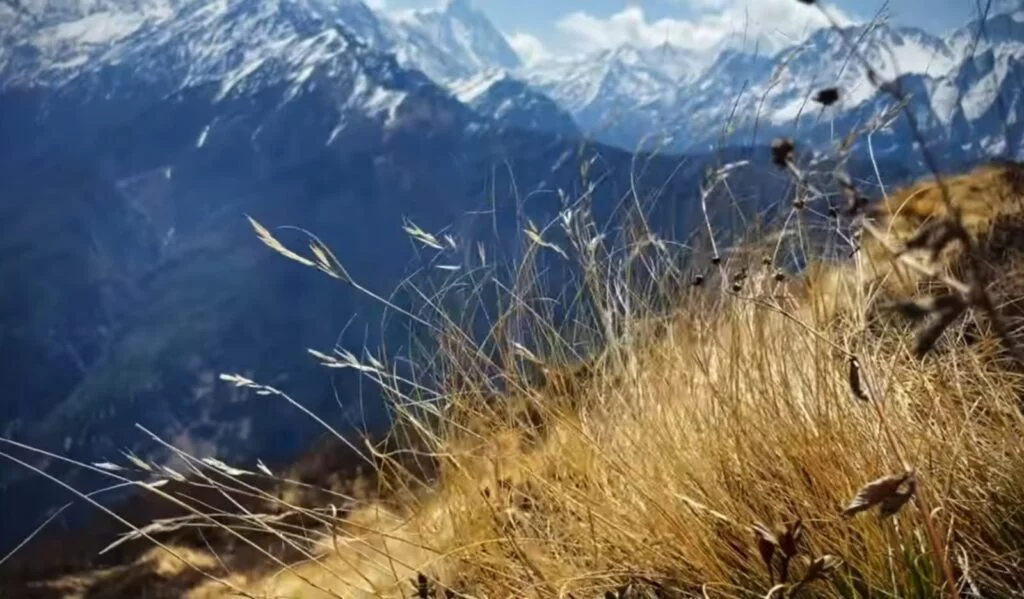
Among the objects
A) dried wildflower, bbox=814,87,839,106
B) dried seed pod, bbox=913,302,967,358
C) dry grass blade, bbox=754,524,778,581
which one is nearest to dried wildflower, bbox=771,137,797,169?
dried wildflower, bbox=814,87,839,106

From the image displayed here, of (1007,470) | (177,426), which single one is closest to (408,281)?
(1007,470)

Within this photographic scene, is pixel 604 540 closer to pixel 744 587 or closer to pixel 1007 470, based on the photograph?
pixel 744 587

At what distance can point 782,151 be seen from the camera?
777 millimetres

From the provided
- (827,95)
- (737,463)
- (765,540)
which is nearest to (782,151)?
(827,95)

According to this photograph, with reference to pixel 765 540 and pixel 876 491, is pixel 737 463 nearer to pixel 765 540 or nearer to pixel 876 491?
pixel 765 540

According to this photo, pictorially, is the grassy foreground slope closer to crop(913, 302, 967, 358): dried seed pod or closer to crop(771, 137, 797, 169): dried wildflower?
crop(913, 302, 967, 358): dried seed pod

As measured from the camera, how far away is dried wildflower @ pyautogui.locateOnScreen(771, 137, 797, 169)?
766 millimetres

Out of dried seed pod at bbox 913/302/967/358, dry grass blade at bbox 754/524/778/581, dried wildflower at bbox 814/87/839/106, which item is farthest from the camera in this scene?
dry grass blade at bbox 754/524/778/581

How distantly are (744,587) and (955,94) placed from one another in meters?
1.19

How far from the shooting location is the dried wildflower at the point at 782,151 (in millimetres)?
766

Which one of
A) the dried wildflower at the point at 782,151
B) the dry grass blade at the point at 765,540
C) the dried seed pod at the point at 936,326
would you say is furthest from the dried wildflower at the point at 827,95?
the dry grass blade at the point at 765,540

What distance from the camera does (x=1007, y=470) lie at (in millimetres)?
1314

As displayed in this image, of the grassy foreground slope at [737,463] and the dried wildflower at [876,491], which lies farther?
the grassy foreground slope at [737,463]

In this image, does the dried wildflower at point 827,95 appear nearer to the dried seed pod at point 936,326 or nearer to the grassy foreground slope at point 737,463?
the grassy foreground slope at point 737,463
